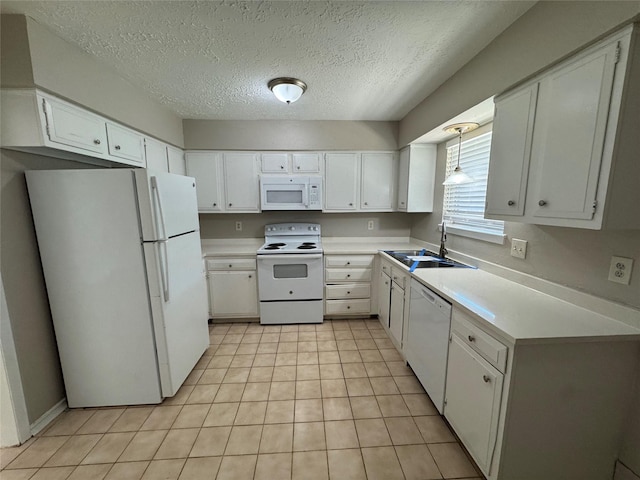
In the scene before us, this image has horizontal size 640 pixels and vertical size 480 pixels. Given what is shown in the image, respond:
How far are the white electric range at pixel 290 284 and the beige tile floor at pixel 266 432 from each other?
2.22 feet

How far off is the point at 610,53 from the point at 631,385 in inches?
55.2

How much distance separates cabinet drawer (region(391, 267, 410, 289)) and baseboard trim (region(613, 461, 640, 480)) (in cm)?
136

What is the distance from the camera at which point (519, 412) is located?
1.11 metres

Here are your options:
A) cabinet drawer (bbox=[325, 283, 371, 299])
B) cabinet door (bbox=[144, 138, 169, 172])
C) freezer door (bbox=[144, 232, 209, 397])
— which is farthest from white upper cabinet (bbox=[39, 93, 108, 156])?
cabinet drawer (bbox=[325, 283, 371, 299])

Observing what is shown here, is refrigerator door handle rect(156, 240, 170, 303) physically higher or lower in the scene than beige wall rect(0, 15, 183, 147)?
lower

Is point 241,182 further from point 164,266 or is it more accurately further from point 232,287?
point 164,266

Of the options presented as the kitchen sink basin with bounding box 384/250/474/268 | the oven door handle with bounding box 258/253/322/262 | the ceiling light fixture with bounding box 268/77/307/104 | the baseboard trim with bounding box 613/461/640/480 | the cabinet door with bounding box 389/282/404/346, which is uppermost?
the ceiling light fixture with bounding box 268/77/307/104

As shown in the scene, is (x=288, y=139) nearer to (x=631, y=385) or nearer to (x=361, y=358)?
(x=361, y=358)

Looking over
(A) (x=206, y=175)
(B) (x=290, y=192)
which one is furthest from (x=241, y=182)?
(B) (x=290, y=192)

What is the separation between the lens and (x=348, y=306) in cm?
302

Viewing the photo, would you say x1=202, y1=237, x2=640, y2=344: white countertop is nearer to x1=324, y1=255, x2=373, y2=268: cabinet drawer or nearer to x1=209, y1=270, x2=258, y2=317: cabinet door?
x1=324, y1=255, x2=373, y2=268: cabinet drawer

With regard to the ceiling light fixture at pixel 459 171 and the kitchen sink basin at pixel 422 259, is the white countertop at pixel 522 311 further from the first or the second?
the ceiling light fixture at pixel 459 171

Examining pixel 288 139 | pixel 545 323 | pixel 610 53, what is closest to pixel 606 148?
pixel 610 53

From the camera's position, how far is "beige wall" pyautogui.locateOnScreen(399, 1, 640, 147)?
0.98 metres
